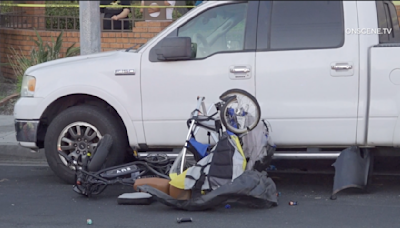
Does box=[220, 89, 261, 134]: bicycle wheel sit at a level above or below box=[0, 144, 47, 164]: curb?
above

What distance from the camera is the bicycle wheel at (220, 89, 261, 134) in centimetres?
579

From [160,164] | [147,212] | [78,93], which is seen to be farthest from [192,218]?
[78,93]

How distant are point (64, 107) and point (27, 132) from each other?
473mm

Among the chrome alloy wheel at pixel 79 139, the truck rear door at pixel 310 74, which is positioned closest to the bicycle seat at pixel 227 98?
the truck rear door at pixel 310 74

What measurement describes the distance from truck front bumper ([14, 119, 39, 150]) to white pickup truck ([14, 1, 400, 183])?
1cm

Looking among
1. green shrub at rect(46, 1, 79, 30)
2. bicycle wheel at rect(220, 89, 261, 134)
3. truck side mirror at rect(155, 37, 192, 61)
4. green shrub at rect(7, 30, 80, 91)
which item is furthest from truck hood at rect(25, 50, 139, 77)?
green shrub at rect(46, 1, 79, 30)

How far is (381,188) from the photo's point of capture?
6.39 metres

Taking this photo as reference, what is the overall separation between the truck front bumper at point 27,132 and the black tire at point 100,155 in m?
0.79

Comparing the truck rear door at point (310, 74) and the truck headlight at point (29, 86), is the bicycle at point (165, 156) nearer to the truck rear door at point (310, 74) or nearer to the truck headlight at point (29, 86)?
the truck rear door at point (310, 74)

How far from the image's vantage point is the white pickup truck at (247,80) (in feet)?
19.6

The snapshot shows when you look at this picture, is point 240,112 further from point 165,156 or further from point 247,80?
point 165,156

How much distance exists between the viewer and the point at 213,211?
5629 millimetres

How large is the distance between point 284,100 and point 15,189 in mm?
2880

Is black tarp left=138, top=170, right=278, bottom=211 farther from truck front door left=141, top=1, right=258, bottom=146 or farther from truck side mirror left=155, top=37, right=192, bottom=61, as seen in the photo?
truck side mirror left=155, top=37, right=192, bottom=61
